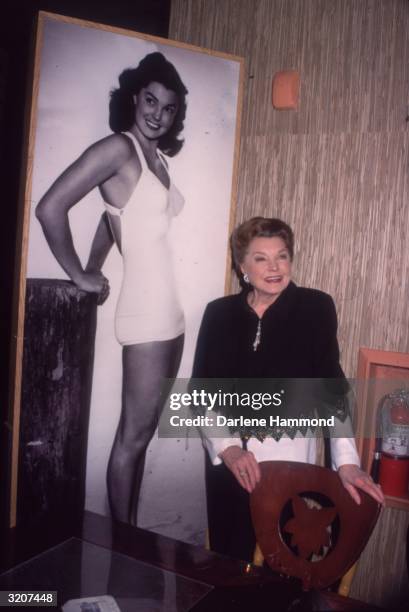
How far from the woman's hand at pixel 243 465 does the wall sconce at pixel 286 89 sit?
1.35m

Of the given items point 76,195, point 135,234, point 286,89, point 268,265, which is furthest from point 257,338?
point 286,89

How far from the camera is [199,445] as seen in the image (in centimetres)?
201

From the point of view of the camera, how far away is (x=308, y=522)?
140 centimetres

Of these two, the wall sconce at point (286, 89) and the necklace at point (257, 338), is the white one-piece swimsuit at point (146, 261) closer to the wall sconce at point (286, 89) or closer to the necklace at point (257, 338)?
the necklace at point (257, 338)

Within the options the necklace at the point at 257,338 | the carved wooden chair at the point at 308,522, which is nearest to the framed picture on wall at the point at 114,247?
the necklace at the point at 257,338

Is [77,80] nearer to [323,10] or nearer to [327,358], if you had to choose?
[323,10]

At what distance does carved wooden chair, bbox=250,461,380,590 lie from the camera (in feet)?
4.52

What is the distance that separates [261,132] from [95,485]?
5.07 feet

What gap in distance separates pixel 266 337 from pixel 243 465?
1.49 feet

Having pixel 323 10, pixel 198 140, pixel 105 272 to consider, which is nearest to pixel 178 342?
pixel 105 272

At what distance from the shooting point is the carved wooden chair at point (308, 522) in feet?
4.52

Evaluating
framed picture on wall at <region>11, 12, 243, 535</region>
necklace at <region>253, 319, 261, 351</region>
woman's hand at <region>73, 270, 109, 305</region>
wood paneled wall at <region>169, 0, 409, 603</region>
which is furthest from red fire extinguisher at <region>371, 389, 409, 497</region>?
woman's hand at <region>73, 270, 109, 305</region>

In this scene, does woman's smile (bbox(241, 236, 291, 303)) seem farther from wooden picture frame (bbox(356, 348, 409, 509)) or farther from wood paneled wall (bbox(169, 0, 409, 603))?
wooden picture frame (bbox(356, 348, 409, 509))

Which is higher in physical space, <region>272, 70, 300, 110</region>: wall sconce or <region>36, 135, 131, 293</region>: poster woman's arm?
<region>272, 70, 300, 110</region>: wall sconce
